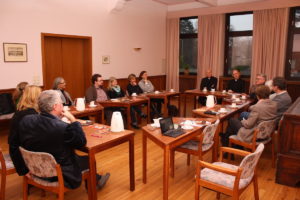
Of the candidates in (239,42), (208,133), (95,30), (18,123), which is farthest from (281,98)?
(95,30)

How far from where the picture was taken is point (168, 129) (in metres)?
2.99

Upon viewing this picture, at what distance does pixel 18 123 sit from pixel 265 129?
2904 mm

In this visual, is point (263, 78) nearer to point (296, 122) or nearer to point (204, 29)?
point (296, 122)

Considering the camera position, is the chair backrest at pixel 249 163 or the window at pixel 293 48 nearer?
the chair backrest at pixel 249 163

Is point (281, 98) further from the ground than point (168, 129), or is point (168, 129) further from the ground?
point (281, 98)

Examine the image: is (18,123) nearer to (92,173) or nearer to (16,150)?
(16,150)

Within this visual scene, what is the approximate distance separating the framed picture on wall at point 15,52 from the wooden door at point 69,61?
1.58ft

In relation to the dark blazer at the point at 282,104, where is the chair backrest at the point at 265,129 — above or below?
below

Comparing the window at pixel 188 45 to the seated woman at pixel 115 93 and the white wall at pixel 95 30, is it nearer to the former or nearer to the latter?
the white wall at pixel 95 30

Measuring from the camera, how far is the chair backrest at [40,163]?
2.11m

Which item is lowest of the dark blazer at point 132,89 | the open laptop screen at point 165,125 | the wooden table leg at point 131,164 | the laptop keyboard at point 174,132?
the wooden table leg at point 131,164

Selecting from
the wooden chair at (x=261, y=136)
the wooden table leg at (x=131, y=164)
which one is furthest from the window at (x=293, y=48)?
the wooden table leg at (x=131, y=164)

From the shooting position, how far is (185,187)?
3215 millimetres

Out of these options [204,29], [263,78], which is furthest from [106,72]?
[263,78]
